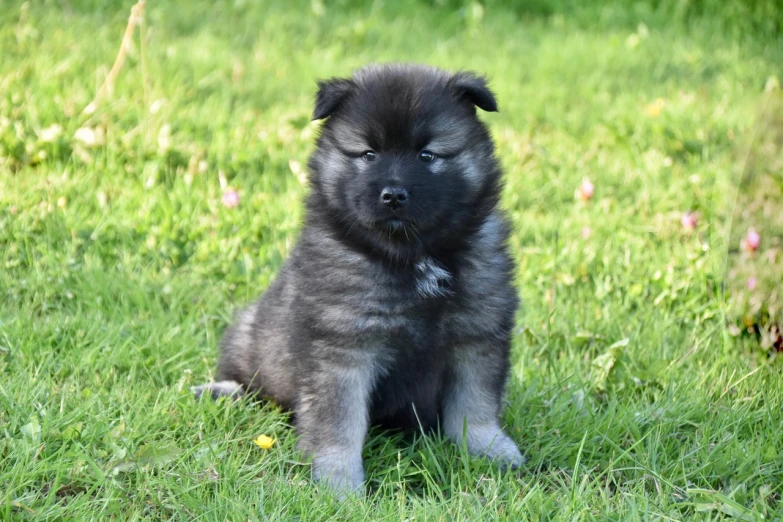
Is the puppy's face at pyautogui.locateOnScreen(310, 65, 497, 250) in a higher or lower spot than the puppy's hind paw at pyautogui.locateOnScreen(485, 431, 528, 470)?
higher

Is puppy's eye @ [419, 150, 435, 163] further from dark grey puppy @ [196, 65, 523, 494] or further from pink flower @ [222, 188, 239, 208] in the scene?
pink flower @ [222, 188, 239, 208]

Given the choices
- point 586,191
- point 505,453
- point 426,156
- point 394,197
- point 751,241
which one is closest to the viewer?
point 394,197

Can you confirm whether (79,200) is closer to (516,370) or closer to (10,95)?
(10,95)

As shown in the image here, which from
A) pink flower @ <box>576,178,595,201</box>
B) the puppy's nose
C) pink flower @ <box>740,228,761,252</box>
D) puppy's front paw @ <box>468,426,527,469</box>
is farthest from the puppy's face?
pink flower @ <box>576,178,595,201</box>

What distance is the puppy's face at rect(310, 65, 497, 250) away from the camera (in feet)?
9.15

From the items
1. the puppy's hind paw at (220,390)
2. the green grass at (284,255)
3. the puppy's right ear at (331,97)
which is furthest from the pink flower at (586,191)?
the puppy's hind paw at (220,390)

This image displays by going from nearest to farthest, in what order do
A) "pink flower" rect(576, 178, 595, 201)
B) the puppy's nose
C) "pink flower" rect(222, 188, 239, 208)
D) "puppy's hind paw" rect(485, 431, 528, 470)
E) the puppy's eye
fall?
the puppy's nose
the puppy's eye
"puppy's hind paw" rect(485, 431, 528, 470)
"pink flower" rect(222, 188, 239, 208)
"pink flower" rect(576, 178, 595, 201)

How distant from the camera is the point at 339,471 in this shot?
2.81m

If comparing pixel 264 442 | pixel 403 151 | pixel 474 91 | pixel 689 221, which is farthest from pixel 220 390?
pixel 689 221

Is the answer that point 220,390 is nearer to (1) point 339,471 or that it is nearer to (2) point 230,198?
(1) point 339,471

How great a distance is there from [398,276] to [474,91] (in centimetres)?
64

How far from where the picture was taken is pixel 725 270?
13.0 feet

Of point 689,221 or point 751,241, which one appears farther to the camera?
point 689,221

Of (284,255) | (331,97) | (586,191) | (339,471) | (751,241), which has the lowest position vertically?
(284,255)
